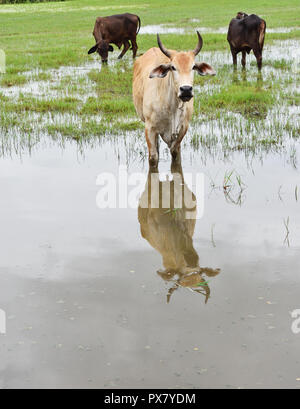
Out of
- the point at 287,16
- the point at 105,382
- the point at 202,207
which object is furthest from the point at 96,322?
the point at 287,16

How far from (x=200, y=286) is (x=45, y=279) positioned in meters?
1.03

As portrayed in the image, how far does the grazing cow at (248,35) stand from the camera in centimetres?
1298

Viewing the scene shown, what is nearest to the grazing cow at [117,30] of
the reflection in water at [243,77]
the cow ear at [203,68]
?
the reflection in water at [243,77]

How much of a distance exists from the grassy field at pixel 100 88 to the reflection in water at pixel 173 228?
5.27 ft

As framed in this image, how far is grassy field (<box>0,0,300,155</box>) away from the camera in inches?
349

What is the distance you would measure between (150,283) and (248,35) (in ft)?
32.0

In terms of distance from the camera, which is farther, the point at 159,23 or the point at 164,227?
the point at 159,23

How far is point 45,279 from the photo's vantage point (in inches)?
175

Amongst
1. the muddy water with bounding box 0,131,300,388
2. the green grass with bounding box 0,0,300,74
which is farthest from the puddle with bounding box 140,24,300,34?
the muddy water with bounding box 0,131,300,388

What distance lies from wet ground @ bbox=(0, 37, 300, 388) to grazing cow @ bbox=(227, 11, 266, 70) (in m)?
6.43

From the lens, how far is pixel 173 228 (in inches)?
211

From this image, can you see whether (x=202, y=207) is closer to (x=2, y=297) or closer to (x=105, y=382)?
(x=2, y=297)

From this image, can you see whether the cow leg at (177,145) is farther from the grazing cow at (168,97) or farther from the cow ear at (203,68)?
the cow ear at (203,68)

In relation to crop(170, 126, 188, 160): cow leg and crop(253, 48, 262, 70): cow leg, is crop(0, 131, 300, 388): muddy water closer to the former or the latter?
crop(170, 126, 188, 160): cow leg
